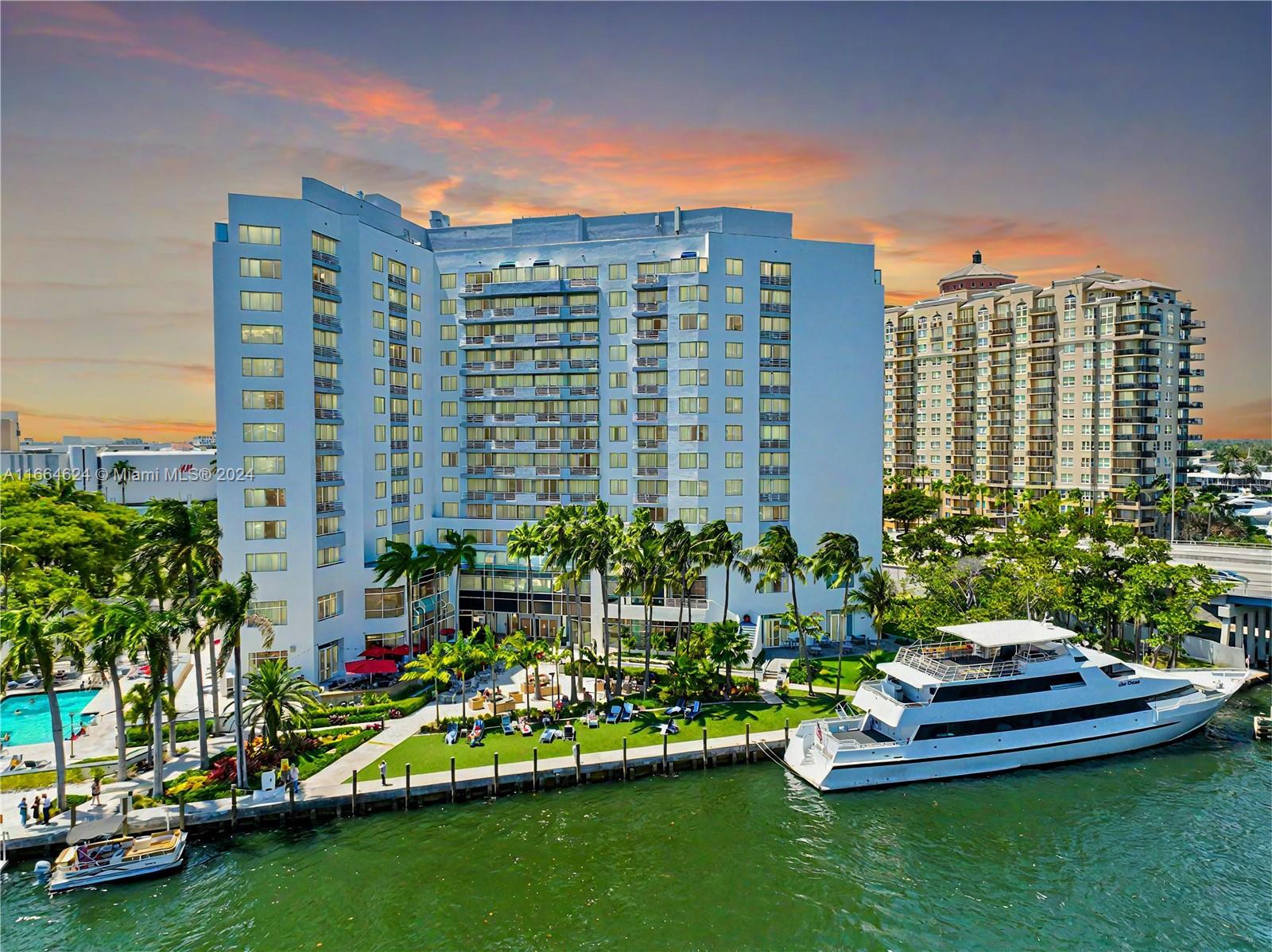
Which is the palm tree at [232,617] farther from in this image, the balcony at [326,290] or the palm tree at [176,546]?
the balcony at [326,290]

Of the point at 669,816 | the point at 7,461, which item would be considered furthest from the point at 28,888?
the point at 7,461

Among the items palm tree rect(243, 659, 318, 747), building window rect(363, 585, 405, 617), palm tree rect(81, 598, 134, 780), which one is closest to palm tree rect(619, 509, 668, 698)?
building window rect(363, 585, 405, 617)

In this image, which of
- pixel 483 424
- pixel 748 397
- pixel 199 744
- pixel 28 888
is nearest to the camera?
pixel 28 888

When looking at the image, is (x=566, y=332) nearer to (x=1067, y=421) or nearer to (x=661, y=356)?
(x=661, y=356)

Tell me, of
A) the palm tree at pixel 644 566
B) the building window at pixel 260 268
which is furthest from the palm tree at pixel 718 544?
the building window at pixel 260 268

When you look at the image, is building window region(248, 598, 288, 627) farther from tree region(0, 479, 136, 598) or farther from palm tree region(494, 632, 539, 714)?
palm tree region(494, 632, 539, 714)
